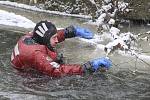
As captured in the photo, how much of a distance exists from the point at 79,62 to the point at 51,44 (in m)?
1.00

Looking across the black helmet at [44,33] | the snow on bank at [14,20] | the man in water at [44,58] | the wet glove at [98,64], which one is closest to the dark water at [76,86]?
the man in water at [44,58]

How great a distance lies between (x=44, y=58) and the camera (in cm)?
572

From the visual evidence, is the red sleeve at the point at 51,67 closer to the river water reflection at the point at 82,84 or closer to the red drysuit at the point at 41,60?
the red drysuit at the point at 41,60

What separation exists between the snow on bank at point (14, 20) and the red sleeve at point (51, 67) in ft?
9.96

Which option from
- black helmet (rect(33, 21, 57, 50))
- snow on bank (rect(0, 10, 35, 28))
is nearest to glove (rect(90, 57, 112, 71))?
black helmet (rect(33, 21, 57, 50))

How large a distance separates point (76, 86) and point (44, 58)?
1.98 feet

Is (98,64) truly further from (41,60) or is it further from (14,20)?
(14,20)

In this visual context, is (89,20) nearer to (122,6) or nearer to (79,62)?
(122,6)

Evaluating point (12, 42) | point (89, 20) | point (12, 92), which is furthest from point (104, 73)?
point (89, 20)

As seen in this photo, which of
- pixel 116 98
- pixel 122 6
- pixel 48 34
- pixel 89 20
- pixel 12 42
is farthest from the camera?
pixel 89 20

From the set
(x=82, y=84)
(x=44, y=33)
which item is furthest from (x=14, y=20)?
(x=82, y=84)

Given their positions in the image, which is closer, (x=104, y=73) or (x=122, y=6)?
(x=104, y=73)

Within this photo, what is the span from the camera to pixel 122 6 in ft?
27.7

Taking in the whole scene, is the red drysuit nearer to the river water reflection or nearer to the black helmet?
the black helmet
